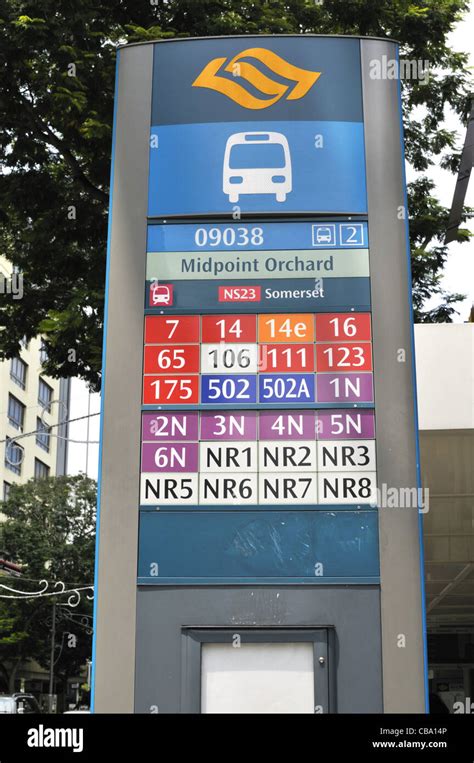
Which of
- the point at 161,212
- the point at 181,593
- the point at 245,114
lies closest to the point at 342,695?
the point at 181,593

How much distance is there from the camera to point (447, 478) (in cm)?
1228

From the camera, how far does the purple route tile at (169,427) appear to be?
766cm

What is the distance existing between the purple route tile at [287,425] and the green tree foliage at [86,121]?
702 centimetres

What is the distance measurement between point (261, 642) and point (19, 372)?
53.7m

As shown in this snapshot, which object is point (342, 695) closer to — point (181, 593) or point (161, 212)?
point (181, 593)

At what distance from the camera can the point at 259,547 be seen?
736cm

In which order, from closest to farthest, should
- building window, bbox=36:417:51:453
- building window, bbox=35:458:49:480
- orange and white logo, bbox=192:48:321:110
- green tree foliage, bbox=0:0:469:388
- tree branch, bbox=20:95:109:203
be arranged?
orange and white logo, bbox=192:48:321:110 < green tree foliage, bbox=0:0:469:388 < tree branch, bbox=20:95:109:203 < building window, bbox=36:417:51:453 < building window, bbox=35:458:49:480

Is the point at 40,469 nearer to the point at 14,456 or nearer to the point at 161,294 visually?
the point at 14,456

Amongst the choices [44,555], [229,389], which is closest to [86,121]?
[229,389]

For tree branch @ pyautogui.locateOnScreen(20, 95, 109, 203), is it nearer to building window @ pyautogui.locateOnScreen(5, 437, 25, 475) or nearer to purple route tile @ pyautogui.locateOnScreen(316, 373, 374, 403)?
purple route tile @ pyautogui.locateOnScreen(316, 373, 374, 403)

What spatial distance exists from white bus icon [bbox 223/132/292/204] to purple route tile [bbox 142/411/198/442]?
1.82 metres

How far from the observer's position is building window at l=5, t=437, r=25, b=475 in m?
56.7

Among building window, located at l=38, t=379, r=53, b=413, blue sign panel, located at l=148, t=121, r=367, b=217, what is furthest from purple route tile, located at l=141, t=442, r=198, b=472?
building window, located at l=38, t=379, r=53, b=413
